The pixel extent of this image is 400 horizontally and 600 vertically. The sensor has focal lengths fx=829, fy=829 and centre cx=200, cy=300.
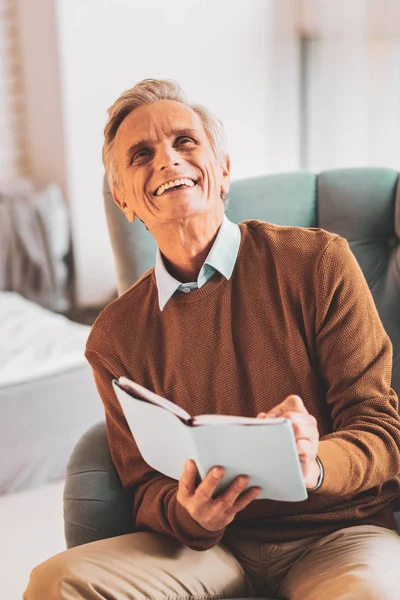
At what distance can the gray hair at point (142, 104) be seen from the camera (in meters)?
1.47

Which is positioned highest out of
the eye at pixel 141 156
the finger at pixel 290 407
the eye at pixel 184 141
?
the eye at pixel 184 141

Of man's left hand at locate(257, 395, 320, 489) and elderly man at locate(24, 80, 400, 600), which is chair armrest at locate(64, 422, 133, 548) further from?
man's left hand at locate(257, 395, 320, 489)

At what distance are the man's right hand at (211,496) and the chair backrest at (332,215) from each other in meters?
0.70

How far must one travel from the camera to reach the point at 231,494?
1174mm

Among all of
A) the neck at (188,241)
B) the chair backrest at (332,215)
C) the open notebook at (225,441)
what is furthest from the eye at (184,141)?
the open notebook at (225,441)

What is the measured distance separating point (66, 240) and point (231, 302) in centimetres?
265

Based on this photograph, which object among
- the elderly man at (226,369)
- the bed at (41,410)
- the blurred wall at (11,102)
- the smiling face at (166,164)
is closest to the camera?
the elderly man at (226,369)

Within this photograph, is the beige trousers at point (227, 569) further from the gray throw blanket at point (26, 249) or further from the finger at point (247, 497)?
the gray throw blanket at point (26, 249)

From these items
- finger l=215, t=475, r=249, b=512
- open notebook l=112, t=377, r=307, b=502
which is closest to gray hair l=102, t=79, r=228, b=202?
open notebook l=112, t=377, r=307, b=502

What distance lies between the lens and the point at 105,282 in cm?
409

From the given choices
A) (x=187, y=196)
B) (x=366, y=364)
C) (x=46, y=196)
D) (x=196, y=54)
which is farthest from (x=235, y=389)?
(x=196, y=54)

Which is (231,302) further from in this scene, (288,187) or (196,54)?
(196,54)

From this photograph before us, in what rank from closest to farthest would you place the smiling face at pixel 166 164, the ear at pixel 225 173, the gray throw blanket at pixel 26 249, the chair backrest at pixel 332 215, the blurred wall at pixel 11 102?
1. the smiling face at pixel 166 164
2. the ear at pixel 225 173
3. the chair backrest at pixel 332 215
4. the gray throw blanket at pixel 26 249
5. the blurred wall at pixel 11 102

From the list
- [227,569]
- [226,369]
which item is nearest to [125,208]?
[226,369]
